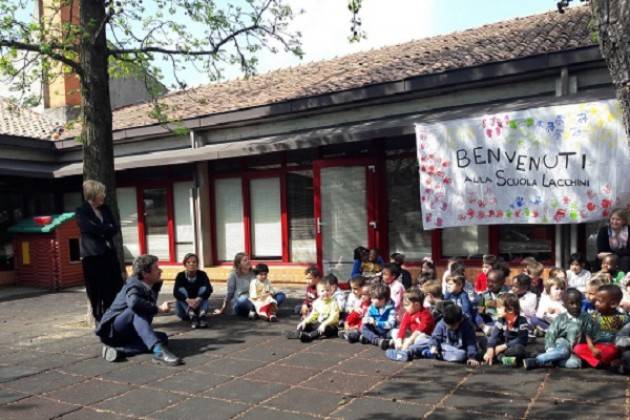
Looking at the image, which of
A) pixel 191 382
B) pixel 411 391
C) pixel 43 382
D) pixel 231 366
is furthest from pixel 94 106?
pixel 411 391

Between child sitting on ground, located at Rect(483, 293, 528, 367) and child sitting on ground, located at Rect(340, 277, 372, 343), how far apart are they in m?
1.52

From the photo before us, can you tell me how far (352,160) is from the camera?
396 inches

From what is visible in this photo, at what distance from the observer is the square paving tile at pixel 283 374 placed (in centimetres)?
498

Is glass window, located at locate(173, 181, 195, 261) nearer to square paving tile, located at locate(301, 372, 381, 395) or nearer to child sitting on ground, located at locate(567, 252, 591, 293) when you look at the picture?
square paving tile, located at locate(301, 372, 381, 395)

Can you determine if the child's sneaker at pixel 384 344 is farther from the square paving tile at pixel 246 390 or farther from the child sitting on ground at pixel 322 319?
the square paving tile at pixel 246 390

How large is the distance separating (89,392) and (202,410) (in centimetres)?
121

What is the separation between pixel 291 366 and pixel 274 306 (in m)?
2.35

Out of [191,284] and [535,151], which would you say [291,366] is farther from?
[535,151]

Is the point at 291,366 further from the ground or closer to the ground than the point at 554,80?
closer to the ground

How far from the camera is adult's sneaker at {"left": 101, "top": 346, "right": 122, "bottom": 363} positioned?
573 centimetres

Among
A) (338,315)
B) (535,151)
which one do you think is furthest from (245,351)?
(535,151)

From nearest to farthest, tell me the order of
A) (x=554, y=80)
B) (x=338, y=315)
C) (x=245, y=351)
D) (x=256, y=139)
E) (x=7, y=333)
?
1. (x=245, y=351)
2. (x=338, y=315)
3. (x=7, y=333)
4. (x=554, y=80)
5. (x=256, y=139)

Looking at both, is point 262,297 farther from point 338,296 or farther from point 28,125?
point 28,125

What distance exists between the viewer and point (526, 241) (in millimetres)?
8859
